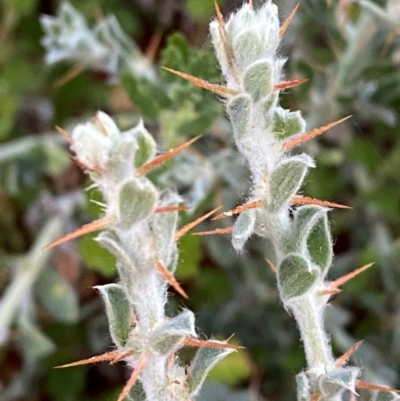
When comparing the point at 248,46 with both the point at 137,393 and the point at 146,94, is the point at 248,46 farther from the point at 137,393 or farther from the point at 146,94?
the point at 146,94

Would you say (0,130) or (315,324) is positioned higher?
(0,130)

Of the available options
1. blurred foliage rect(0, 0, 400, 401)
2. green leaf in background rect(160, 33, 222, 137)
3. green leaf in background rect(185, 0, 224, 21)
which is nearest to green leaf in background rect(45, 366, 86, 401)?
blurred foliage rect(0, 0, 400, 401)

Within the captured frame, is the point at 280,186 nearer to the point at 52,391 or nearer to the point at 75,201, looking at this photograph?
the point at 75,201

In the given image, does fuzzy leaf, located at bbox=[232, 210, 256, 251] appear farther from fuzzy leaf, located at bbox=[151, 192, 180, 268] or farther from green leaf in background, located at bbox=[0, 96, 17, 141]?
green leaf in background, located at bbox=[0, 96, 17, 141]

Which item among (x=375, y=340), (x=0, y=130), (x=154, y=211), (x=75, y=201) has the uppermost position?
(x=0, y=130)

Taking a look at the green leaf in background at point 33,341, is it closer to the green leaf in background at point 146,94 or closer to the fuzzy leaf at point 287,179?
the green leaf in background at point 146,94

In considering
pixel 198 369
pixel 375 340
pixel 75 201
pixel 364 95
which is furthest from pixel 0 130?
pixel 198 369

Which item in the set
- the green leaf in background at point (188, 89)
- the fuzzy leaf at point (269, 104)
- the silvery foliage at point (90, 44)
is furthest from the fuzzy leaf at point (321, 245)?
the silvery foliage at point (90, 44)
